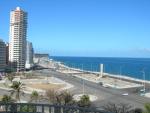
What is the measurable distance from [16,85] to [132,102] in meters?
24.9

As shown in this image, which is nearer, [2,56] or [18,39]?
[2,56]

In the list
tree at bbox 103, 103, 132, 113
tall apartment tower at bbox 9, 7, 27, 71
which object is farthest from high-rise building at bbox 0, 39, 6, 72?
tree at bbox 103, 103, 132, 113

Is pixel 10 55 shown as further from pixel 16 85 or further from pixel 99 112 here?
pixel 99 112

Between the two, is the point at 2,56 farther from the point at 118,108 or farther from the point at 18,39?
the point at 118,108

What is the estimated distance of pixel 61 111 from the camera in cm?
2066

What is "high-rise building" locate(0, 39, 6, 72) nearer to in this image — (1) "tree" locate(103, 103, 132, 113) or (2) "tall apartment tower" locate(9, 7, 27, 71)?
(2) "tall apartment tower" locate(9, 7, 27, 71)

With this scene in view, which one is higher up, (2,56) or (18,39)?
(18,39)

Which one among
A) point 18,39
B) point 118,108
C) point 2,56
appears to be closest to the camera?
point 118,108

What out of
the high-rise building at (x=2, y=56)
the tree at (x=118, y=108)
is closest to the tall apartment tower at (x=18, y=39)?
the high-rise building at (x=2, y=56)

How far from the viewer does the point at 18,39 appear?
175m

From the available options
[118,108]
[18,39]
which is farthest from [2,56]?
[118,108]

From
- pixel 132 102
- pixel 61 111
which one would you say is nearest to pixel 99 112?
pixel 61 111

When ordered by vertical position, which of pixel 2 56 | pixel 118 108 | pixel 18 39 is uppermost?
pixel 18 39

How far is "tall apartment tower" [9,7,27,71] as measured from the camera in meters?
172
